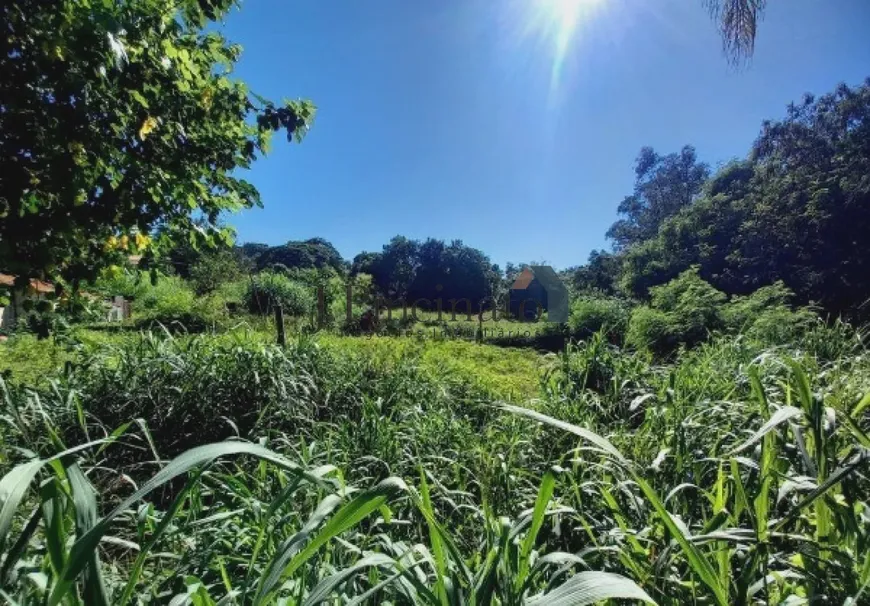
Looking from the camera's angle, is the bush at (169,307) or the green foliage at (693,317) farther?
the bush at (169,307)

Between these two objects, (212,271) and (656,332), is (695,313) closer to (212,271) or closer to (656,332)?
(656,332)

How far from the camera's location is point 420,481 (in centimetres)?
168

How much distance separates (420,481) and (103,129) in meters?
2.23

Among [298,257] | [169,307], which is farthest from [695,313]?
[298,257]

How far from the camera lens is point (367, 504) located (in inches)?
27.7

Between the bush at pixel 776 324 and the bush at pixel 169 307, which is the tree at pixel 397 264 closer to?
the bush at pixel 169 307

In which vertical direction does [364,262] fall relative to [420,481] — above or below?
above

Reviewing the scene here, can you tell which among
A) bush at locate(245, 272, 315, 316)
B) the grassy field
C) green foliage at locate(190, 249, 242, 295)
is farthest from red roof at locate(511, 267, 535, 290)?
the grassy field

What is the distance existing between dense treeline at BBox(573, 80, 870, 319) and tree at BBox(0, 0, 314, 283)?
463 inches

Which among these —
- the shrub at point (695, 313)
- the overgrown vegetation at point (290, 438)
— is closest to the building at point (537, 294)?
the shrub at point (695, 313)

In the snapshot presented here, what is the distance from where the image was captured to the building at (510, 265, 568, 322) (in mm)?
17219

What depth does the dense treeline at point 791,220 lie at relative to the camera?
13.4 metres

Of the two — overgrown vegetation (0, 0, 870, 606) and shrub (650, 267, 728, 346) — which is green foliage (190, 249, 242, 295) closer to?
overgrown vegetation (0, 0, 870, 606)

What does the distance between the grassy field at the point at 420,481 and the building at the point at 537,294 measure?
1294 cm
